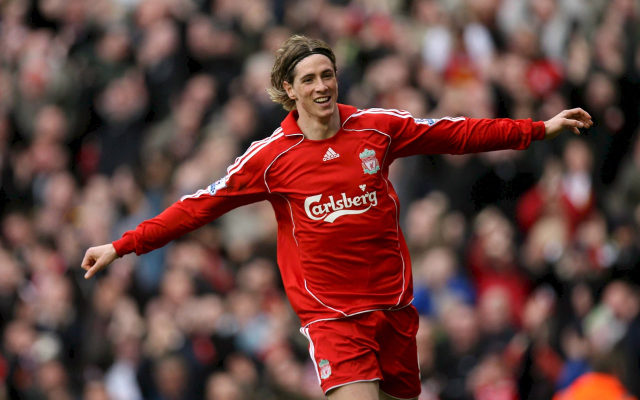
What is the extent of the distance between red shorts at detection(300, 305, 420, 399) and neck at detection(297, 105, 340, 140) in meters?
0.99

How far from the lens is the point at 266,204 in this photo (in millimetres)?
10141

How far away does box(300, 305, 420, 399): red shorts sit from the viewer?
5.23 metres

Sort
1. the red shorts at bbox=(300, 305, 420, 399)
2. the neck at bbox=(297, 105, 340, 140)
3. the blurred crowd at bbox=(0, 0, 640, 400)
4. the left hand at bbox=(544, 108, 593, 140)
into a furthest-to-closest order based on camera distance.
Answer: the blurred crowd at bbox=(0, 0, 640, 400) → the left hand at bbox=(544, 108, 593, 140) → the neck at bbox=(297, 105, 340, 140) → the red shorts at bbox=(300, 305, 420, 399)

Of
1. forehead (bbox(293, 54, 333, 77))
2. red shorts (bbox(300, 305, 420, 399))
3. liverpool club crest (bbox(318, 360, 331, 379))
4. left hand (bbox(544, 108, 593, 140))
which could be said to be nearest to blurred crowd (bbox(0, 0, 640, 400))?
red shorts (bbox(300, 305, 420, 399))

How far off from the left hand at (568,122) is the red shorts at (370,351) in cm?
125

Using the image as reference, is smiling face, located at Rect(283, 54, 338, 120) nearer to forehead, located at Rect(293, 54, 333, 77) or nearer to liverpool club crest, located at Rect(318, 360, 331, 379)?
forehead, located at Rect(293, 54, 333, 77)

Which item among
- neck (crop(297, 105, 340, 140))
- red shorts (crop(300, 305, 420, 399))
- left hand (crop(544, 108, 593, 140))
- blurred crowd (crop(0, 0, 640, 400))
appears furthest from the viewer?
blurred crowd (crop(0, 0, 640, 400))

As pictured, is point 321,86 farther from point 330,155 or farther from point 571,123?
point 571,123

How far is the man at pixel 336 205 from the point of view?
5301 mm

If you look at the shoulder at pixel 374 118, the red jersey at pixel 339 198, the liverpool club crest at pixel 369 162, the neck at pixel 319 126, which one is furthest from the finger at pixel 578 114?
the neck at pixel 319 126

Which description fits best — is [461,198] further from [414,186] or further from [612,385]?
[612,385]

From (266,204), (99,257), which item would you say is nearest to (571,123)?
(99,257)

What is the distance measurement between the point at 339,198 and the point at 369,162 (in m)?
0.25

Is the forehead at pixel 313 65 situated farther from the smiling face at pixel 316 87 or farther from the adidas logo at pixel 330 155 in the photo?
the adidas logo at pixel 330 155
